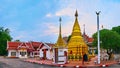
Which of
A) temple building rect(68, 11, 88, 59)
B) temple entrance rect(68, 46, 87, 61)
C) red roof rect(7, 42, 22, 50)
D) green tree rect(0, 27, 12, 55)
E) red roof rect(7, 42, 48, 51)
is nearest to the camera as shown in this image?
temple entrance rect(68, 46, 87, 61)

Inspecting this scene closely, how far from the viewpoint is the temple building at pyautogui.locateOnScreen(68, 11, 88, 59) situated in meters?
44.7

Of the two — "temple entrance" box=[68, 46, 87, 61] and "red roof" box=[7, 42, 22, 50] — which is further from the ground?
"red roof" box=[7, 42, 22, 50]

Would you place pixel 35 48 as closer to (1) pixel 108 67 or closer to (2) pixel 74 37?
(2) pixel 74 37

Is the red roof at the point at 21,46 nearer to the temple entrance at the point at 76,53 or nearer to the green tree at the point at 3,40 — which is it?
the green tree at the point at 3,40

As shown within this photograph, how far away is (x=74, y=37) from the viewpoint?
4806cm

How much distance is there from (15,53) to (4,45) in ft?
37.6

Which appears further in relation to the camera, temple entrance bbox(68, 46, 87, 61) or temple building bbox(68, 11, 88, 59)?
temple building bbox(68, 11, 88, 59)

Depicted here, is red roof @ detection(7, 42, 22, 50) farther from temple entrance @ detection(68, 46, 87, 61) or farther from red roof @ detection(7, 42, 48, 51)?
temple entrance @ detection(68, 46, 87, 61)

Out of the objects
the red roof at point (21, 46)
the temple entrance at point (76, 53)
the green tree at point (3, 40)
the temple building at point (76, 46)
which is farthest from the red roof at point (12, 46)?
the temple entrance at point (76, 53)

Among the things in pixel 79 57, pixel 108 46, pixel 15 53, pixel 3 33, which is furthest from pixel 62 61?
pixel 3 33

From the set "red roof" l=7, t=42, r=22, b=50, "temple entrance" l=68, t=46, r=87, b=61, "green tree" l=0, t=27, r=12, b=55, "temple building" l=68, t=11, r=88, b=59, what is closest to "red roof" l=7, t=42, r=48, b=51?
"red roof" l=7, t=42, r=22, b=50

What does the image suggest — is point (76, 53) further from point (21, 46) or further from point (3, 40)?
point (3, 40)

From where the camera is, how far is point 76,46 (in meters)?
45.9

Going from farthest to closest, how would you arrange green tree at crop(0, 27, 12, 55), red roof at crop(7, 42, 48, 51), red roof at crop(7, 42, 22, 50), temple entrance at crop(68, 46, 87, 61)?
green tree at crop(0, 27, 12, 55), red roof at crop(7, 42, 22, 50), red roof at crop(7, 42, 48, 51), temple entrance at crop(68, 46, 87, 61)
